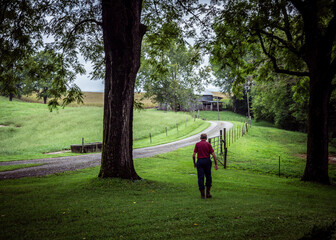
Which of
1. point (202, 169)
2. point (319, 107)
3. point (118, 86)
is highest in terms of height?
point (118, 86)

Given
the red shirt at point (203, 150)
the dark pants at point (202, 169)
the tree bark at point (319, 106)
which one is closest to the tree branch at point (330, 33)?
the tree bark at point (319, 106)

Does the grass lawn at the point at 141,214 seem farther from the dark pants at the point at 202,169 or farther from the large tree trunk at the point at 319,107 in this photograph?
the large tree trunk at the point at 319,107

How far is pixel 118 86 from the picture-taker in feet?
29.1

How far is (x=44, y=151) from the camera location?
24.5 m

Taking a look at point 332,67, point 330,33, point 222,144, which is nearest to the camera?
point 330,33

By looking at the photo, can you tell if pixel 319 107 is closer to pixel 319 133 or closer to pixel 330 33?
pixel 319 133

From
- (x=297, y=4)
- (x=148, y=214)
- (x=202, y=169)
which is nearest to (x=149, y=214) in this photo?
(x=148, y=214)

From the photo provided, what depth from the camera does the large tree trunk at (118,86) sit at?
8.78 m

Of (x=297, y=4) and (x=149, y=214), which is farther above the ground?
(x=297, y=4)

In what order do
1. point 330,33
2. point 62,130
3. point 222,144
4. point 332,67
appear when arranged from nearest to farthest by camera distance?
1. point 330,33
2. point 332,67
3. point 222,144
4. point 62,130

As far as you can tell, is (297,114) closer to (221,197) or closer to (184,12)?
(184,12)

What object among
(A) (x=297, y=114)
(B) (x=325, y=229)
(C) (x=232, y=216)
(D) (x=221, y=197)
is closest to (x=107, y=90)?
(D) (x=221, y=197)

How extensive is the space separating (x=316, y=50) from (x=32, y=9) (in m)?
14.9

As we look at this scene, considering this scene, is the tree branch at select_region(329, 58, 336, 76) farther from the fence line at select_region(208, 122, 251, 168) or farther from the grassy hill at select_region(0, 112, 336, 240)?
the fence line at select_region(208, 122, 251, 168)
